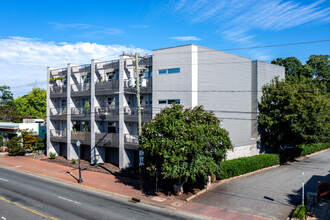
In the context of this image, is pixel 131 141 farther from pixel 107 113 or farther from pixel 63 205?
pixel 63 205

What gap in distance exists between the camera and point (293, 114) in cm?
3003

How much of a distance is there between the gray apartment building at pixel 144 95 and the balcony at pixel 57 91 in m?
0.14

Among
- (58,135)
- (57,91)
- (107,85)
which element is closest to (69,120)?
(58,135)

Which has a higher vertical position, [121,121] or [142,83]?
[142,83]

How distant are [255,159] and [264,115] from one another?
822 cm

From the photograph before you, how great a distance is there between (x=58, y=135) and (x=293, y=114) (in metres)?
30.2

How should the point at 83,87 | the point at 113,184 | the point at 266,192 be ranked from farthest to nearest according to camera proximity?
the point at 83,87, the point at 113,184, the point at 266,192

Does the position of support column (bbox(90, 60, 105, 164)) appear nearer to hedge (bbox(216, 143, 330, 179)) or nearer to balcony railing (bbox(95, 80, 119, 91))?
balcony railing (bbox(95, 80, 119, 91))

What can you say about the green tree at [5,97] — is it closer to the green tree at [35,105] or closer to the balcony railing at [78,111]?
the green tree at [35,105]

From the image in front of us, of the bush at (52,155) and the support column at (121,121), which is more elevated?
the support column at (121,121)

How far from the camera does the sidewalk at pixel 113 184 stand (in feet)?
57.6

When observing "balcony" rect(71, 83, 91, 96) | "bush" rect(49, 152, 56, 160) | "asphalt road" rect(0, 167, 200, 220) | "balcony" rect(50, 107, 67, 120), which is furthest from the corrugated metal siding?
"bush" rect(49, 152, 56, 160)

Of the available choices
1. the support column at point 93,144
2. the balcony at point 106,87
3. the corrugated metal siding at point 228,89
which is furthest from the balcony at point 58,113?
the corrugated metal siding at point 228,89

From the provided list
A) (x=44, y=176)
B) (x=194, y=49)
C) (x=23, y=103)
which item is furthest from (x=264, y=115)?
(x=23, y=103)
